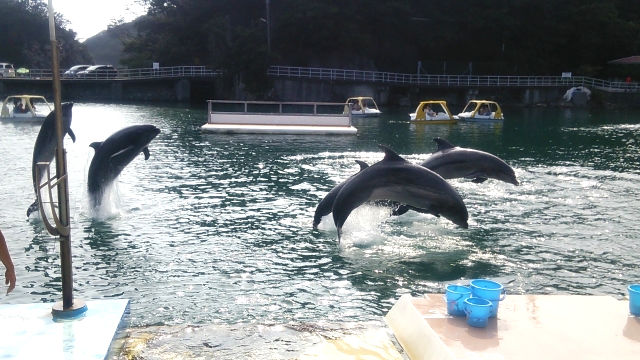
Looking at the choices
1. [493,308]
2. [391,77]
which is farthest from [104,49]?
[493,308]

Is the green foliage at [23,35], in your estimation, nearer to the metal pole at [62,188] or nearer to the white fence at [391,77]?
the white fence at [391,77]

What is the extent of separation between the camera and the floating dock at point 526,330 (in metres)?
5.36

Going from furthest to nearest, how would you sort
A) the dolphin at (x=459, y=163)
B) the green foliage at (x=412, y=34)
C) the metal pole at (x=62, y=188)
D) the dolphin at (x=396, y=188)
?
the green foliage at (x=412, y=34), the dolphin at (x=459, y=163), the dolphin at (x=396, y=188), the metal pole at (x=62, y=188)

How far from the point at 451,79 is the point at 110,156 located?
185 feet

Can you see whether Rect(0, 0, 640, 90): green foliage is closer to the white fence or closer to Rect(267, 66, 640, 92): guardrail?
the white fence

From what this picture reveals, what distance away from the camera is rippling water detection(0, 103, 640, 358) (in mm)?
8039

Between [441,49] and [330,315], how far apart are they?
6866 cm

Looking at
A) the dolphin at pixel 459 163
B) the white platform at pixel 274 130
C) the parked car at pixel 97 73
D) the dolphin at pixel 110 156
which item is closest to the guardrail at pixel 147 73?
the parked car at pixel 97 73

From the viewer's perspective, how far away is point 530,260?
33.6ft

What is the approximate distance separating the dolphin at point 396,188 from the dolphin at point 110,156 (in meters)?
4.64

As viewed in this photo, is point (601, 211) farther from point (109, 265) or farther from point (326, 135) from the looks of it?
point (326, 135)

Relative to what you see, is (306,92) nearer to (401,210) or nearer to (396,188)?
(401,210)

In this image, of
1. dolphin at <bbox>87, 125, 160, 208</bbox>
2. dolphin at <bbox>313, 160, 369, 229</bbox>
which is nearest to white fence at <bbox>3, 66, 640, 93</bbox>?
dolphin at <bbox>87, 125, 160, 208</bbox>

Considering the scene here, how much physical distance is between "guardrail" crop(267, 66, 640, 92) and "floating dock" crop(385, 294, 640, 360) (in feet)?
178
